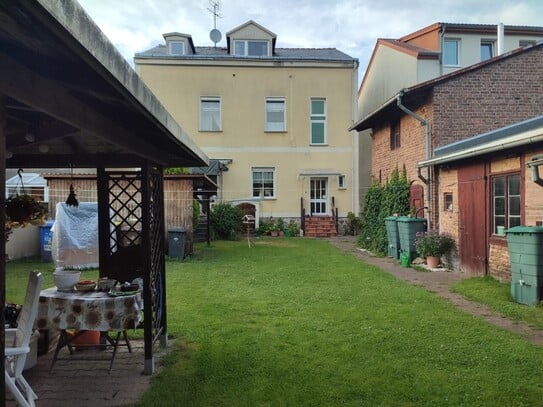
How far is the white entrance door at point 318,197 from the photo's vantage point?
21.5m

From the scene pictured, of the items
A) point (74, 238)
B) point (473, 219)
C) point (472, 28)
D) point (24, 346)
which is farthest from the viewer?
point (472, 28)

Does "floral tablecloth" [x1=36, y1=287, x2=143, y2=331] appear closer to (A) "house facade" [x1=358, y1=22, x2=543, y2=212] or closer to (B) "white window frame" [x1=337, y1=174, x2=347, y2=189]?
(A) "house facade" [x1=358, y1=22, x2=543, y2=212]

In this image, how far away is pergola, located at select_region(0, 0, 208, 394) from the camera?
1623mm

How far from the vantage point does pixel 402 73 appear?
59.0 ft

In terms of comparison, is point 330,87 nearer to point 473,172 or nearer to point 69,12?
point 473,172

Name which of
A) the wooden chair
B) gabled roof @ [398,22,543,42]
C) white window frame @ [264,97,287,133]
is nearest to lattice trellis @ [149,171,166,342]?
the wooden chair

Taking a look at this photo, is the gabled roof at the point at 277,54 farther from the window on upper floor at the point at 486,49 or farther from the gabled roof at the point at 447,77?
the gabled roof at the point at 447,77

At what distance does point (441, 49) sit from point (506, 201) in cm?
1010

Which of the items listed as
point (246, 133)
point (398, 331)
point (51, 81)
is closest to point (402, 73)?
point (246, 133)

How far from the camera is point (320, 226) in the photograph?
2061cm

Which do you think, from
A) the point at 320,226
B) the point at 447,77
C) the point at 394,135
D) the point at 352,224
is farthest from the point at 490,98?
the point at 320,226

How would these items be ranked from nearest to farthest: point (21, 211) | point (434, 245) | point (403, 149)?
1. point (21, 211)
2. point (434, 245)
3. point (403, 149)

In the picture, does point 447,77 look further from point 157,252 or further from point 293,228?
point 293,228

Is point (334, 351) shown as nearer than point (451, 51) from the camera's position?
Yes
